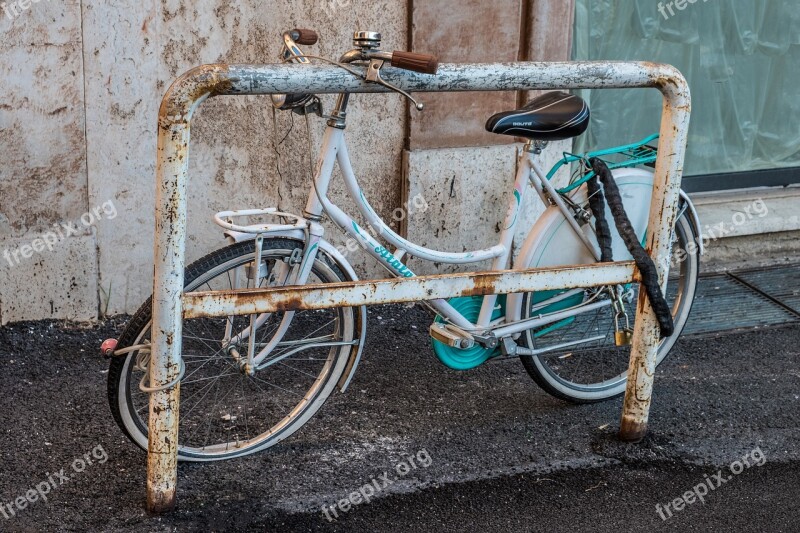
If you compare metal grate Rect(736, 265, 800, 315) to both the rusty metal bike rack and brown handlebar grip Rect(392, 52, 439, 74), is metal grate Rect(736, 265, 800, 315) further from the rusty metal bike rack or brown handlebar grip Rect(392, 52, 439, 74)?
brown handlebar grip Rect(392, 52, 439, 74)

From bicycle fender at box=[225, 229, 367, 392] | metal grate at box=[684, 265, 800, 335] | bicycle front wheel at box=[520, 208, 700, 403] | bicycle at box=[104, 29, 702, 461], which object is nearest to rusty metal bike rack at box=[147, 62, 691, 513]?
bicycle at box=[104, 29, 702, 461]

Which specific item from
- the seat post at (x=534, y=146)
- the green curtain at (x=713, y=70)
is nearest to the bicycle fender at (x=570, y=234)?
the seat post at (x=534, y=146)

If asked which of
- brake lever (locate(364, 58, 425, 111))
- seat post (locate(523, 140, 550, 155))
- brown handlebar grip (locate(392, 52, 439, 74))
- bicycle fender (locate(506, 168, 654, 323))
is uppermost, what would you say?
brown handlebar grip (locate(392, 52, 439, 74))

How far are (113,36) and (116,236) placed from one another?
34.8 inches

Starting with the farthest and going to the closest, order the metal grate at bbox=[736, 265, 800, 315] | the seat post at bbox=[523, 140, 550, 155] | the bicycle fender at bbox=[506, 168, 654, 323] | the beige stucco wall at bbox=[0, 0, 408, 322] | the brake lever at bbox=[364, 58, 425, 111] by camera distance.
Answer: the metal grate at bbox=[736, 265, 800, 315] → the beige stucco wall at bbox=[0, 0, 408, 322] → the bicycle fender at bbox=[506, 168, 654, 323] → the seat post at bbox=[523, 140, 550, 155] → the brake lever at bbox=[364, 58, 425, 111]

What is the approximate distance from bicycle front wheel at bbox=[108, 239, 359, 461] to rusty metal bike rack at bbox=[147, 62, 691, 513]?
0.24m

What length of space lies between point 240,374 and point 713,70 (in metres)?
3.50

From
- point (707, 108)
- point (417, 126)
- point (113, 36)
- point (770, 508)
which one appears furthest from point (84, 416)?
point (707, 108)

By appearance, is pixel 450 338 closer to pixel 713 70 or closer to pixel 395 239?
pixel 395 239

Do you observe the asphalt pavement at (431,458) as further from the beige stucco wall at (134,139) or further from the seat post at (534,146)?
the seat post at (534,146)

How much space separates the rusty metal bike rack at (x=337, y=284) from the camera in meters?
2.96

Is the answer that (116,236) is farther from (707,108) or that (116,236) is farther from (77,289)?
(707,108)

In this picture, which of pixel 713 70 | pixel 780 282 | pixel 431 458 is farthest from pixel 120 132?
pixel 780 282

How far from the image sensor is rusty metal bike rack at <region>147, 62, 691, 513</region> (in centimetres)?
296
